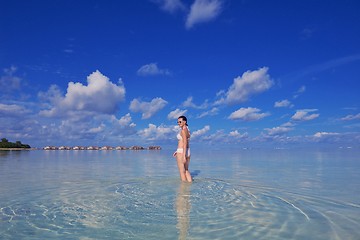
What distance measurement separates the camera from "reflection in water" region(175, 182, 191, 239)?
5.58 metres

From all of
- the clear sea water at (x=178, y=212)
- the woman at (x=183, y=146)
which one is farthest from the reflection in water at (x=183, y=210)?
the woman at (x=183, y=146)

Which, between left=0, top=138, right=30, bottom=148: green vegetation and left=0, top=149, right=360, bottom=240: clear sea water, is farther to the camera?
left=0, top=138, right=30, bottom=148: green vegetation

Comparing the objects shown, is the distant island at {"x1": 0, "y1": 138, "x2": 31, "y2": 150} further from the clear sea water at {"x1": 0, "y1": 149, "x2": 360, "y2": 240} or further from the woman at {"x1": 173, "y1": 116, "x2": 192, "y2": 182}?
the woman at {"x1": 173, "y1": 116, "x2": 192, "y2": 182}

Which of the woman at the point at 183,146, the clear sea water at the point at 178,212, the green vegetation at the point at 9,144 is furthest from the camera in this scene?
the green vegetation at the point at 9,144

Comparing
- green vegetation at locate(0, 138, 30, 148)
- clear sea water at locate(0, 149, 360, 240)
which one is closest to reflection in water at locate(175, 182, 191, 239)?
clear sea water at locate(0, 149, 360, 240)

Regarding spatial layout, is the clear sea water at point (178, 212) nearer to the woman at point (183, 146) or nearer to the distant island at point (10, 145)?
the woman at point (183, 146)

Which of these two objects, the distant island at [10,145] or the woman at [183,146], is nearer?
the woman at [183,146]

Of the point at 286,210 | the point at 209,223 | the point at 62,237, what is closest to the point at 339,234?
the point at 286,210

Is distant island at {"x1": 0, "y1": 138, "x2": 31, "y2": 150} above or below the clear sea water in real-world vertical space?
above

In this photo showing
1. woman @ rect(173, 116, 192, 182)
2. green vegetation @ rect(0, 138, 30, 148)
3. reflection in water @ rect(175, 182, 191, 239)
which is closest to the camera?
reflection in water @ rect(175, 182, 191, 239)

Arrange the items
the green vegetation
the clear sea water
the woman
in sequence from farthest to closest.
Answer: the green vegetation < the woman < the clear sea water

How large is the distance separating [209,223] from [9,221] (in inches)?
169

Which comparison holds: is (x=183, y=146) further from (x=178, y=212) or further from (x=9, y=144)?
(x=9, y=144)

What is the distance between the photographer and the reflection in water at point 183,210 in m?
5.58
